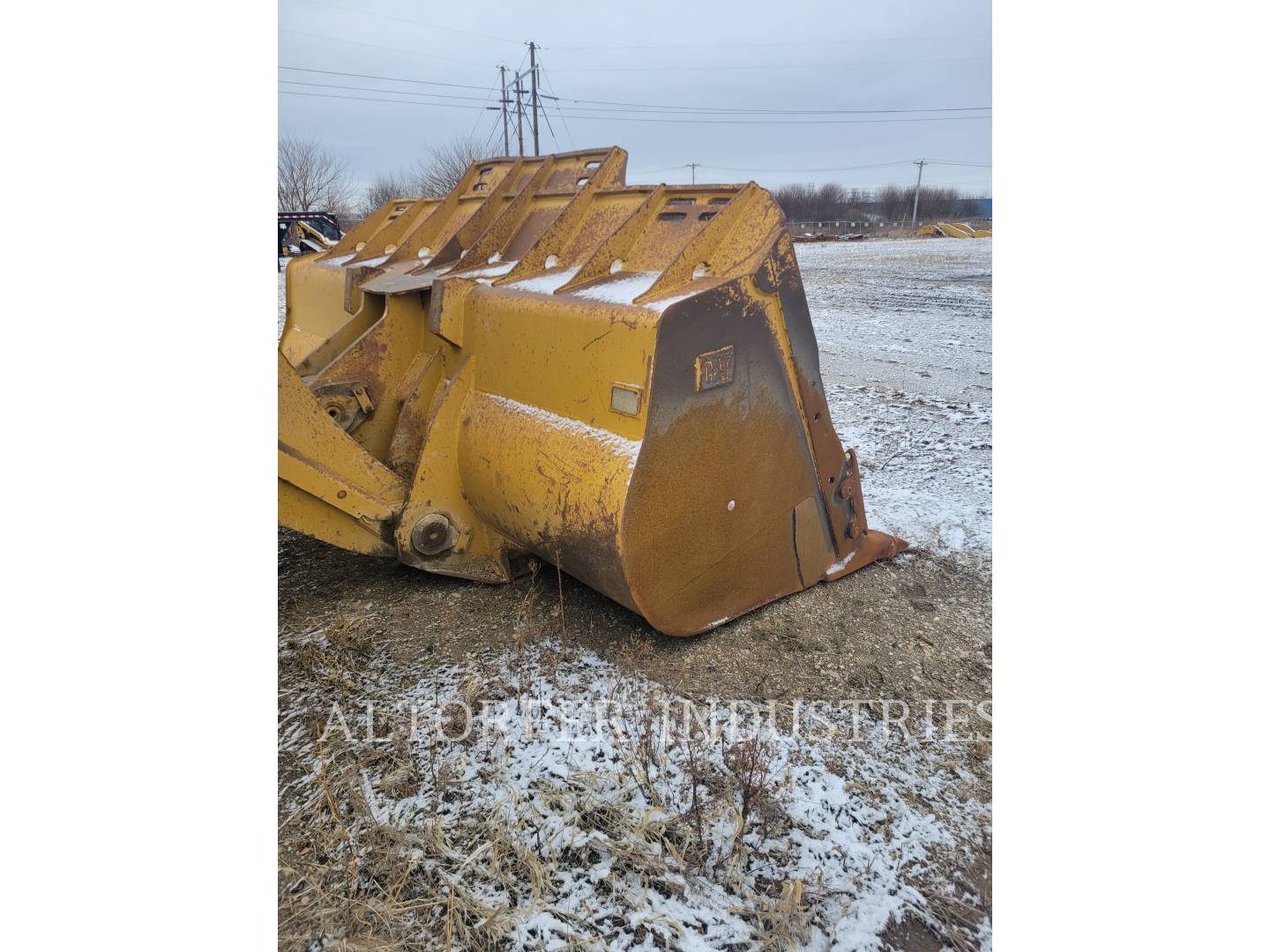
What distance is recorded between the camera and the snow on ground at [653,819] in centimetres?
196

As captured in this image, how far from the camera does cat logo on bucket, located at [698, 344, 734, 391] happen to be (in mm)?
2623

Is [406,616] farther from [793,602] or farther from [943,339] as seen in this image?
[943,339]

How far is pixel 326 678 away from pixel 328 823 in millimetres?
697

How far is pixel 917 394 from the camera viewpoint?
6.79 meters

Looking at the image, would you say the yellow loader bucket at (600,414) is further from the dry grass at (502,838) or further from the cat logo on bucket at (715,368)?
A: the dry grass at (502,838)

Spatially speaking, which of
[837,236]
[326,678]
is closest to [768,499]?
[326,678]

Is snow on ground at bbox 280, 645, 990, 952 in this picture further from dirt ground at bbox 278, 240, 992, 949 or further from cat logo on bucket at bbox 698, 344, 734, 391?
cat logo on bucket at bbox 698, 344, 734, 391

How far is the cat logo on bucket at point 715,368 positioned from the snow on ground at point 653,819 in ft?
3.27

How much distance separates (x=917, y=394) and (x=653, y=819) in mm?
5304

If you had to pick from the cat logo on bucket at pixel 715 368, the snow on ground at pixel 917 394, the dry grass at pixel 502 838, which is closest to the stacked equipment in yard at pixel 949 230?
the snow on ground at pixel 917 394

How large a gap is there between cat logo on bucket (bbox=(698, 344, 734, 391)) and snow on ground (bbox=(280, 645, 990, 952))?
3.27ft

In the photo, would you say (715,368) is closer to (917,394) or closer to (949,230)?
(917,394)

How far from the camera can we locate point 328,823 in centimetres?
223

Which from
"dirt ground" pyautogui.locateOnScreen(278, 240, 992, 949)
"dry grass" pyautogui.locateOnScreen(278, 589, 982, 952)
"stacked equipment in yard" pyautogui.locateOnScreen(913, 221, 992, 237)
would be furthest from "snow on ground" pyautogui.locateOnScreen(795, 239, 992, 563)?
"stacked equipment in yard" pyautogui.locateOnScreen(913, 221, 992, 237)
